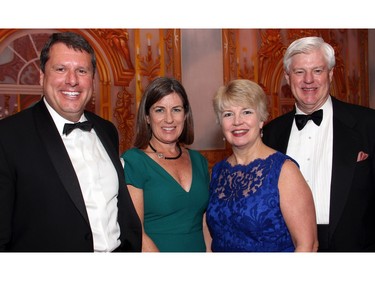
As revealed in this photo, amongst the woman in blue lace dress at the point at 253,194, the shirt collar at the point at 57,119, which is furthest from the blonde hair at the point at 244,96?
the shirt collar at the point at 57,119

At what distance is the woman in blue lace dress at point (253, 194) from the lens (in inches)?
86.4

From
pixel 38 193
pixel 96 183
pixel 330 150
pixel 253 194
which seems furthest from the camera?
pixel 330 150

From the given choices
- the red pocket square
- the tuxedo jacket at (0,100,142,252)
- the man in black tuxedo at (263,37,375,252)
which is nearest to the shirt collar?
the tuxedo jacket at (0,100,142,252)

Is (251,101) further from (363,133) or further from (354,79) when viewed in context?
(354,79)

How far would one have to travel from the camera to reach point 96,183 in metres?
2.17

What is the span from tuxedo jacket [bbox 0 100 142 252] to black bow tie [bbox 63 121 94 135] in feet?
0.26

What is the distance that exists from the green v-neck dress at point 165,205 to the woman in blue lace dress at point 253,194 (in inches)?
6.1

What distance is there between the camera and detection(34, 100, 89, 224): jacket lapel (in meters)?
2.01

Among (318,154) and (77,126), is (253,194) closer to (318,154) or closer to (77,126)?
(318,154)

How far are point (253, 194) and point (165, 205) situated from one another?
20.7 inches

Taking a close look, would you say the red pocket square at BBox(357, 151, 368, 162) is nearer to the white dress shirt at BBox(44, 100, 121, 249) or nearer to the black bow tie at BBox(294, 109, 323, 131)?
the black bow tie at BBox(294, 109, 323, 131)

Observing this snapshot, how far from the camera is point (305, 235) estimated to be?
216cm

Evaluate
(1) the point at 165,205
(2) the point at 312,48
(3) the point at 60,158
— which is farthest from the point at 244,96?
(3) the point at 60,158

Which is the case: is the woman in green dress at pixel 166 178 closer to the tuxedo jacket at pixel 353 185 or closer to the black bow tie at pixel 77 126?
the black bow tie at pixel 77 126
